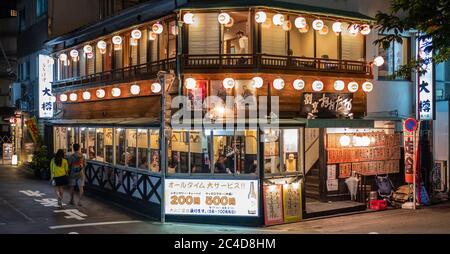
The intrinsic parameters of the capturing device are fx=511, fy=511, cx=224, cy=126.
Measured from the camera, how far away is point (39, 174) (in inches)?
1209

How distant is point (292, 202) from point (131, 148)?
725 centimetres

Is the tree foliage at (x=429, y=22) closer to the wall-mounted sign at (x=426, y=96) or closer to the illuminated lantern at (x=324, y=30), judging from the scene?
the illuminated lantern at (x=324, y=30)

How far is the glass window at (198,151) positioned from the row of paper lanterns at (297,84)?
6.93ft

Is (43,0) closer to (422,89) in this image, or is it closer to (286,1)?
(286,1)

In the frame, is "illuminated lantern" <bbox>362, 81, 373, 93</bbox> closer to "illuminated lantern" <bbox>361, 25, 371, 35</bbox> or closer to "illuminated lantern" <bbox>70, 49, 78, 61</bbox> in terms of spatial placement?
"illuminated lantern" <bbox>361, 25, 371, 35</bbox>

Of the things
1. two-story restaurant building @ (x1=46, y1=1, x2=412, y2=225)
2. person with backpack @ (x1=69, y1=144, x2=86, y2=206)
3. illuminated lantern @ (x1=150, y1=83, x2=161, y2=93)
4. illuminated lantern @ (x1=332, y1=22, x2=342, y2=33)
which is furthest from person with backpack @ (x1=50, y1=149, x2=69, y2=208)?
illuminated lantern @ (x1=332, y1=22, x2=342, y2=33)

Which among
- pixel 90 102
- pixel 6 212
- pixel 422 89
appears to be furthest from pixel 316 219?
pixel 90 102

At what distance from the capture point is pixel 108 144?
925 inches

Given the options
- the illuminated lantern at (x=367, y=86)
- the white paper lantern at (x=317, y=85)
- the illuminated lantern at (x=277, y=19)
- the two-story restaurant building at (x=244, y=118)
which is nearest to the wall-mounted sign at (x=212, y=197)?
the two-story restaurant building at (x=244, y=118)

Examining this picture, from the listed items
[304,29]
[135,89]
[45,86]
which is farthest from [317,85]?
[45,86]

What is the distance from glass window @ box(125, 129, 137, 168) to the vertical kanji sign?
13.1 m

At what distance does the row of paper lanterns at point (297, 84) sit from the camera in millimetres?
18906

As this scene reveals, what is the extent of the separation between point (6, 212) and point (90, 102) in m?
10.6

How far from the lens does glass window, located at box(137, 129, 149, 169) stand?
66.0ft
